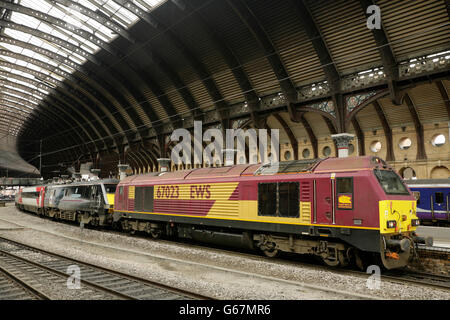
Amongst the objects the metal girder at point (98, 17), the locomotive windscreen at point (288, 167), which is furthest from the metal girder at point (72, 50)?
the locomotive windscreen at point (288, 167)

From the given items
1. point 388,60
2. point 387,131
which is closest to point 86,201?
point 388,60

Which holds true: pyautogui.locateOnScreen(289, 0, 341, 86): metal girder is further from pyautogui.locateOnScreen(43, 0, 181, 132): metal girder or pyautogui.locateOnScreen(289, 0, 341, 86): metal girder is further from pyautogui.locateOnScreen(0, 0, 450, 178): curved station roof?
pyautogui.locateOnScreen(43, 0, 181, 132): metal girder

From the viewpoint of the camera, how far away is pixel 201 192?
14945 millimetres

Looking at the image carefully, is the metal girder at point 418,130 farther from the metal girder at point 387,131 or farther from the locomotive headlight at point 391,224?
the locomotive headlight at point 391,224

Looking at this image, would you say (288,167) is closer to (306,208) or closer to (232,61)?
(306,208)

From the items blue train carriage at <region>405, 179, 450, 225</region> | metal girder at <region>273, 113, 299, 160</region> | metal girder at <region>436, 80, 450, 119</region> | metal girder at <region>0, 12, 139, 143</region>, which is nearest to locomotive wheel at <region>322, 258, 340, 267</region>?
blue train carriage at <region>405, 179, 450, 225</region>

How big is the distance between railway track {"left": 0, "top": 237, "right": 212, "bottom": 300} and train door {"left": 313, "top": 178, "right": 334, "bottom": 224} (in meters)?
4.69

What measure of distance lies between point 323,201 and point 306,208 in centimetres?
66

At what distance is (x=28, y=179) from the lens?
266ft

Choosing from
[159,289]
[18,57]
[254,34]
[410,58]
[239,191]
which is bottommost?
[159,289]
